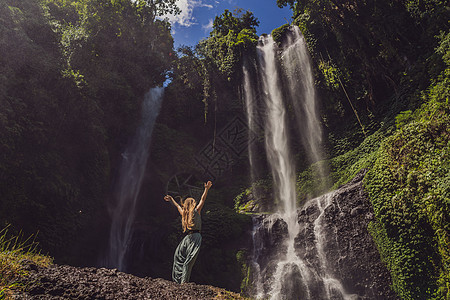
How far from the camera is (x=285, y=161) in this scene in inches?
629

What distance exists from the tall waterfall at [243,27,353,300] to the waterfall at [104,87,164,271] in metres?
6.89

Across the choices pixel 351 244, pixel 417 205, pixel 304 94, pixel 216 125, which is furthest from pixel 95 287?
pixel 216 125

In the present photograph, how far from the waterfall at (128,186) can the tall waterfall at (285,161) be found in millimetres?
6894

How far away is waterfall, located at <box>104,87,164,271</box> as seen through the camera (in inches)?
502

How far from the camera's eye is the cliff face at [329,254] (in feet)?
26.3

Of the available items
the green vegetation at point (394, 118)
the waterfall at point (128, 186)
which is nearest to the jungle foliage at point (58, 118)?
the waterfall at point (128, 186)

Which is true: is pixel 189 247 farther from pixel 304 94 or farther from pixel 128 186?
pixel 304 94

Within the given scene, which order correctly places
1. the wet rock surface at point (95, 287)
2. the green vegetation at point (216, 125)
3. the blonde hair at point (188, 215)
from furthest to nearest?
the green vegetation at point (216, 125) → the blonde hair at point (188, 215) → the wet rock surface at point (95, 287)

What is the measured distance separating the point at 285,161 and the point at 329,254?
7.53m

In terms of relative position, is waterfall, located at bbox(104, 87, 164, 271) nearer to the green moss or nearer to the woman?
the woman

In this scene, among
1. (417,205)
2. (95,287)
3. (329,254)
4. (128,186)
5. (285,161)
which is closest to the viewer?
(95,287)

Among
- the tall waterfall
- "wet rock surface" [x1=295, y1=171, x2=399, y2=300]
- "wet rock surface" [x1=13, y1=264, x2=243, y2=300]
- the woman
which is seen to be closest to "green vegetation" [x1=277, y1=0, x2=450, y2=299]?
"wet rock surface" [x1=295, y1=171, x2=399, y2=300]

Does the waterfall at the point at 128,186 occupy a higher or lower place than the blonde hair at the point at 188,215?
higher

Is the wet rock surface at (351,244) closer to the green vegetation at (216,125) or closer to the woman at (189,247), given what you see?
the green vegetation at (216,125)
